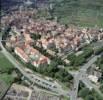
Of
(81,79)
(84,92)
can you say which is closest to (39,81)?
(81,79)

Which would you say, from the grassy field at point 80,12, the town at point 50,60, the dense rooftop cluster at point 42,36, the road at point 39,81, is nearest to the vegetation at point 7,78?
the town at point 50,60

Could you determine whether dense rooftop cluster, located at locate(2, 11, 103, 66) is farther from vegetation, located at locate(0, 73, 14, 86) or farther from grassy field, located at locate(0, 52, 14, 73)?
vegetation, located at locate(0, 73, 14, 86)

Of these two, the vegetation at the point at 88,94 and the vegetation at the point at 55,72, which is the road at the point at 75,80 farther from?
the vegetation at the point at 55,72

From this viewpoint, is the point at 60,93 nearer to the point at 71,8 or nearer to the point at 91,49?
the point at 91,49

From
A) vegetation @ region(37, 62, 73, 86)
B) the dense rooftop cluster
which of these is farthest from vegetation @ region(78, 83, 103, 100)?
the dense rooftop cluster

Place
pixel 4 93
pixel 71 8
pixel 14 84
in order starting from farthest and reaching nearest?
pixel 71 8, pixel 14 84, pixel 4 93

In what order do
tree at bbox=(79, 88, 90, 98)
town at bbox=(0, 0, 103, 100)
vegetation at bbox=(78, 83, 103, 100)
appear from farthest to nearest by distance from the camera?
town at bbox=(0, 0, 103, 100) → tree at bbox=(79, 88, 90, 98) → vegetation at bbox=(78, 83, 103, 100)

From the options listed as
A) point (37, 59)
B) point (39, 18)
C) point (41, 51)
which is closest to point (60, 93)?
point (37, 59)
